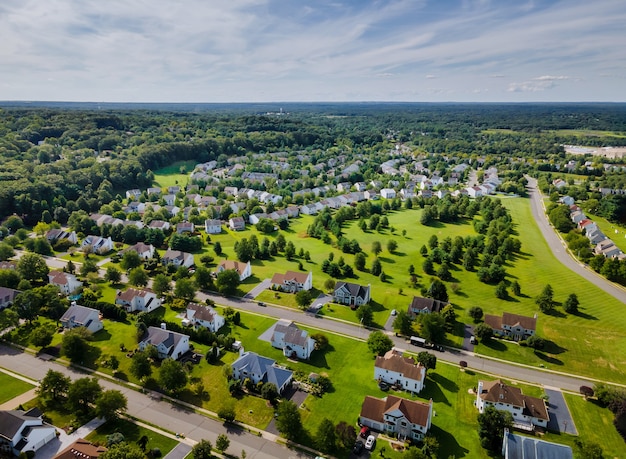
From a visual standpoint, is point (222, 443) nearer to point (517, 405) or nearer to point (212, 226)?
point (517, 405)

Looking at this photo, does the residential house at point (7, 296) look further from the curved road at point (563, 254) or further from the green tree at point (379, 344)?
the curved road at point (563, 254)

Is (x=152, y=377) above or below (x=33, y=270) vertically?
below

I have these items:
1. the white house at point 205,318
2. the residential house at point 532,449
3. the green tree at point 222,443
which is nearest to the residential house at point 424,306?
the residential house at point 532,449

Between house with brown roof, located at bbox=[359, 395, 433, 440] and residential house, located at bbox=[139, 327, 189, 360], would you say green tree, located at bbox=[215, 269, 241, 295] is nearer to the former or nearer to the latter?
residential house, located at bbox=[139, 327, 189, 360]

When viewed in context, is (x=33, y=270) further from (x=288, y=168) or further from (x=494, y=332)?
(x=288, y=168)

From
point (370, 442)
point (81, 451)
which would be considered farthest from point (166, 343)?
point (370, 442)

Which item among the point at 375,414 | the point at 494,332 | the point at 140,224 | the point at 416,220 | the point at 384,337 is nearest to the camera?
the point at 375,414

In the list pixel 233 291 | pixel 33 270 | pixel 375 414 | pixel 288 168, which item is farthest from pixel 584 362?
pixel 288 168
